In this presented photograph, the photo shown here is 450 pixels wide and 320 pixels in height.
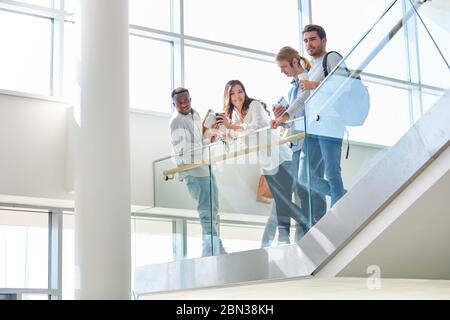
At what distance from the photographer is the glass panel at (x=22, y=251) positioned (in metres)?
9.76

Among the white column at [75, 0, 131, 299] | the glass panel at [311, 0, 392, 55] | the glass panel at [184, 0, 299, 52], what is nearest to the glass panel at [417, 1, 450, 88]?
the white column at [75, 0, 131, 299]

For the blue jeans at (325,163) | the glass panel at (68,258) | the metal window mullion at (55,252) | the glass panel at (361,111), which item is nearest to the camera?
the glass panel at (361,111)

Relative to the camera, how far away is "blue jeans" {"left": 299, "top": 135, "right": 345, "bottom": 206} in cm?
608

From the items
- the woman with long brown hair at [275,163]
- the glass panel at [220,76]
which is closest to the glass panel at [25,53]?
the glass panel at [220,76]

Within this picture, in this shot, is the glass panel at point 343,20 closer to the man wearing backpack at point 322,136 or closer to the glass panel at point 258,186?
the glass panel at point 258,186

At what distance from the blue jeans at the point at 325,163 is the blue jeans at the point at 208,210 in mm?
1301

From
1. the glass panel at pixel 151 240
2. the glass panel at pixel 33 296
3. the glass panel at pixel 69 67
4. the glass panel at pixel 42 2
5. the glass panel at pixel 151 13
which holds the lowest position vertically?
the glass panel at pixel 33 296

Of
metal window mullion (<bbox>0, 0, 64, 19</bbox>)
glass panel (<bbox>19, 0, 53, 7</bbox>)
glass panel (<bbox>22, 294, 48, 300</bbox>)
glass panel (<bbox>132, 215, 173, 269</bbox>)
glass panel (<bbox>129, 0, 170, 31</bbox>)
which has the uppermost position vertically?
glass panel (<bbox>129, 0, 170, 31</bbox>)

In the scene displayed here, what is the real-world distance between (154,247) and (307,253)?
2460 mm

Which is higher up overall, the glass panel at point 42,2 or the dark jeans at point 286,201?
the glass panel at point 42,2

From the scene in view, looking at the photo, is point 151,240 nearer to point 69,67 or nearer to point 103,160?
point 103,160

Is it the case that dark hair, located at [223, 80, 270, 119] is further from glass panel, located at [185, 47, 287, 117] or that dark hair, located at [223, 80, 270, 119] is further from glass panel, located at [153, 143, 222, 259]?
glass panel, located at [185, 47, 287, 117]

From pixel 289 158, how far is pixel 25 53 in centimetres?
495
